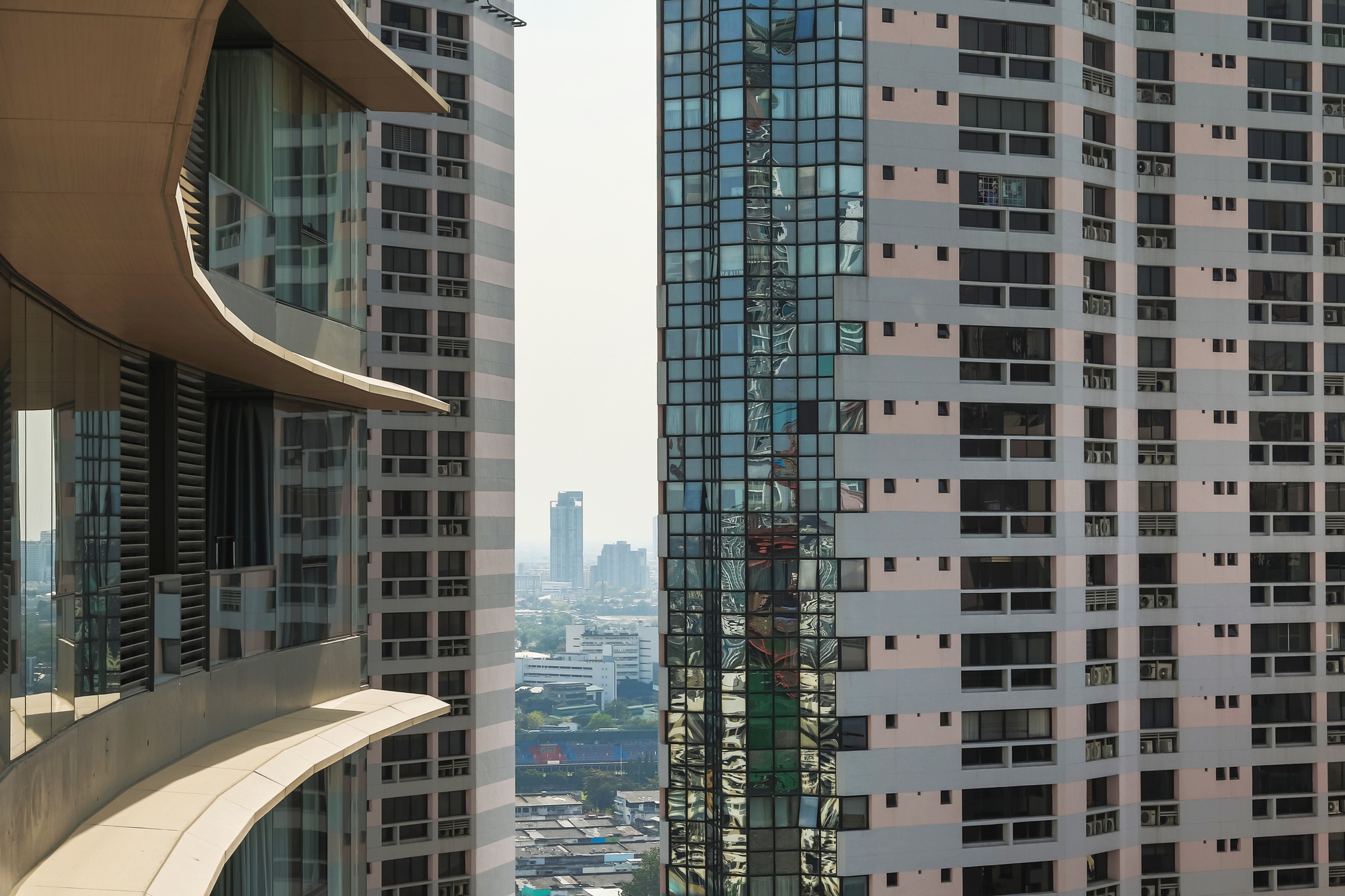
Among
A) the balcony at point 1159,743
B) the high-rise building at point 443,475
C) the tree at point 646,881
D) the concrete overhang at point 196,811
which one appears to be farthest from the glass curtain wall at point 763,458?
the tree at point 646,881

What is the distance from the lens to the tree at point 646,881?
306 feet

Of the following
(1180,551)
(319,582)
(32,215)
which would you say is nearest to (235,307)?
(319,582)

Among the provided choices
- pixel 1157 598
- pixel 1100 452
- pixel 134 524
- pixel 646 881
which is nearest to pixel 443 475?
pixel 1100 452

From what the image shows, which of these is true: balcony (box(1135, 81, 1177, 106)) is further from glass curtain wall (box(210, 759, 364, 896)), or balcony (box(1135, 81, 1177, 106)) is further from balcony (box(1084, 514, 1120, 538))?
glass curtain wall (box(210, 759, 364, 896))

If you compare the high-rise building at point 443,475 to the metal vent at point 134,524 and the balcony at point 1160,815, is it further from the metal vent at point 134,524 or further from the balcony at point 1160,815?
the metal vent at point 134,524

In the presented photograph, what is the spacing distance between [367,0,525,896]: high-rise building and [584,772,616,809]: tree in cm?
9689

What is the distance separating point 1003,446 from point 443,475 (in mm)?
18950

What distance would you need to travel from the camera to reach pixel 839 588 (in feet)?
120

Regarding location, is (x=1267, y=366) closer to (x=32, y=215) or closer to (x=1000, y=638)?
(x=1000, y=638)

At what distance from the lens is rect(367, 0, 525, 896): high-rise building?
137 feet

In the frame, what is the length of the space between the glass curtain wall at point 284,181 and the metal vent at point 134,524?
1.47m

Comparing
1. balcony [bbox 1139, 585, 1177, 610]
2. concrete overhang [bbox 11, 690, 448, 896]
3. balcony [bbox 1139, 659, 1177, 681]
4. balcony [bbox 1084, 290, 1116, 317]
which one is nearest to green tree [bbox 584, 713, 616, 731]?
balcony [bbox 1139, 659, 1177, 681]

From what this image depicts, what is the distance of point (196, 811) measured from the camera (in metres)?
9.23

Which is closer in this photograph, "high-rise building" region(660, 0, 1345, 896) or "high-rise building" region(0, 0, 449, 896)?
"high-rise building" region(0, 0, 449, 896)
